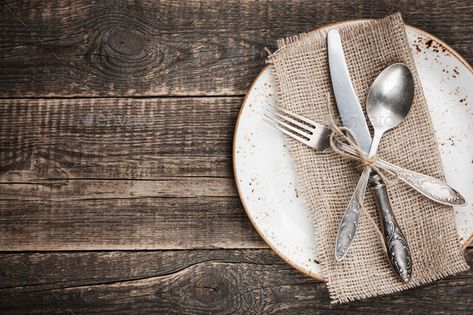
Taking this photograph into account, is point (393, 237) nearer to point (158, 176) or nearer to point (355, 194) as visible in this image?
point (355, 194)

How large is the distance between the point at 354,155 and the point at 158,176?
10.9 inches

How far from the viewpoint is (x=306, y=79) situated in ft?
2.26

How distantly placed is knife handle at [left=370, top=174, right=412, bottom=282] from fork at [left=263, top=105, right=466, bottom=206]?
3 centimetres

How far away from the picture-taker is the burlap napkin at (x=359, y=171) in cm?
67

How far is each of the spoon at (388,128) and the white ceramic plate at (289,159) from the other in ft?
0.14

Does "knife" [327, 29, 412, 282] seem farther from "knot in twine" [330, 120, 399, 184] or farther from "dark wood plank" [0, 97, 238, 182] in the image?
"dark wood plank" [0, 97, 238, 182]

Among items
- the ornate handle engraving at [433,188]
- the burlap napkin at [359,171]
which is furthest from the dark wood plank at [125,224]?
the ornate handle engraving at [433,188]

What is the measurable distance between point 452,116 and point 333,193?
190 mm

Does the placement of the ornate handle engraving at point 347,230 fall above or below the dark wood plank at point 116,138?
below

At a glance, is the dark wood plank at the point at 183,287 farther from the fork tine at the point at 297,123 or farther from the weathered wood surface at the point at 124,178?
the fork tine at the point at 297,123

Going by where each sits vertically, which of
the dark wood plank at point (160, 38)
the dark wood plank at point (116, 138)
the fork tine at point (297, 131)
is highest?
the dark wood plank at point (160, 38)

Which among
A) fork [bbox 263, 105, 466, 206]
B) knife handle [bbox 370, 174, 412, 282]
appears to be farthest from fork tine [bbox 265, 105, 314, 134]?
knife handle [bbox 370, 174, 412, 282]

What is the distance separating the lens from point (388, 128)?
0.67 meters

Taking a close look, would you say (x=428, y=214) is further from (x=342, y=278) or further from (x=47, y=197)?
(x=47, y=197)
